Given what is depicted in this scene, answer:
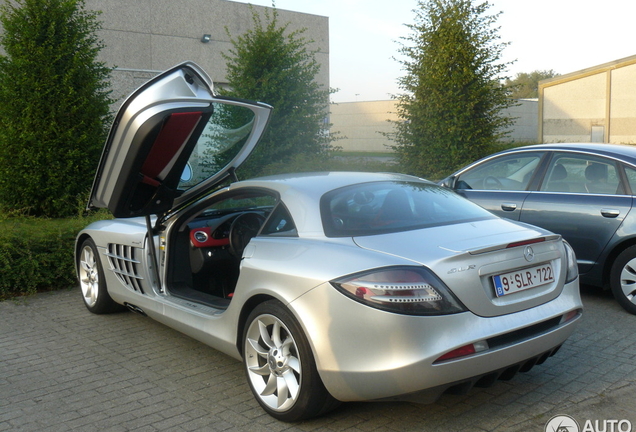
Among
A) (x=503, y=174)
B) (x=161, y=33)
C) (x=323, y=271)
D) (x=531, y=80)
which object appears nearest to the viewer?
(x=323, y=271)

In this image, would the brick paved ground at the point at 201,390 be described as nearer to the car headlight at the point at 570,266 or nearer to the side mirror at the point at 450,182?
the car headlight at the point at 570,266

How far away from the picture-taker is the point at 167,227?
16.3 ft

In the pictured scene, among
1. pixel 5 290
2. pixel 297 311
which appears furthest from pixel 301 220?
pixel 5 290

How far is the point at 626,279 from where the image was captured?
565cm

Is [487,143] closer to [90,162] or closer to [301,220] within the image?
[90,162]

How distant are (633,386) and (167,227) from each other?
3.51 metres

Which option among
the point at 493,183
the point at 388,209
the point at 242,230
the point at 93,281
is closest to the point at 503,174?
the point at 493,183

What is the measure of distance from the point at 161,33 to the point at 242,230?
15.1 metres

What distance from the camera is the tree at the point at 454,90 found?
509 inches

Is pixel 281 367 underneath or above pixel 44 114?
underneath

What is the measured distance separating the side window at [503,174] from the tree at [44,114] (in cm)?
606

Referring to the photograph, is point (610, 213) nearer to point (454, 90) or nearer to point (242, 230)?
point (242, 230)

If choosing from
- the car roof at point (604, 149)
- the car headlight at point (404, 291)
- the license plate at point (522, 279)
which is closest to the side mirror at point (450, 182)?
the car roof at point (604, 149)

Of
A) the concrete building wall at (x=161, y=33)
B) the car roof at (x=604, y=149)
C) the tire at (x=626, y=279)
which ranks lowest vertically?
the tire at (x=626, y=279)
